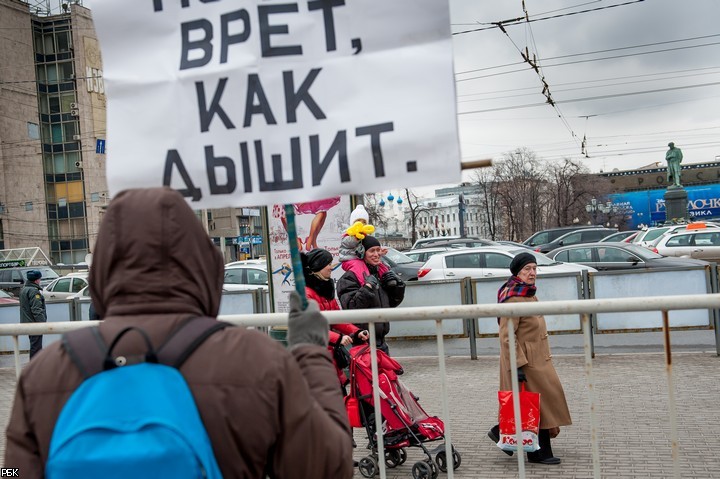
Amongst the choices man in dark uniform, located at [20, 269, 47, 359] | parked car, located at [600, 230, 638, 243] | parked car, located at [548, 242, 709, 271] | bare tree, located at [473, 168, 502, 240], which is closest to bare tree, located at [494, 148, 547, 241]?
bare tree, located at [473, 168, 502, 240]

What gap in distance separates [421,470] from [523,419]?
84 cm

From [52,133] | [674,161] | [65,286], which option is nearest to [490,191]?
[674,161]

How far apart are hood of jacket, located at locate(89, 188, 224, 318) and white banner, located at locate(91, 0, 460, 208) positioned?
0.83 metres

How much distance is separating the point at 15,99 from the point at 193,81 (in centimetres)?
6379

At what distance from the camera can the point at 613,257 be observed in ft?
62.2

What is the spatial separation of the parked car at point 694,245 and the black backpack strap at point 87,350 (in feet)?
81.5

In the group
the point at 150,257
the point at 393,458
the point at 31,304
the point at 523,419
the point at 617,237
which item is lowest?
the point at 393,458

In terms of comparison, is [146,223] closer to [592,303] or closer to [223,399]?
[223,399]

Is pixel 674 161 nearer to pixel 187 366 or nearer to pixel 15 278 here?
pixel 15 278

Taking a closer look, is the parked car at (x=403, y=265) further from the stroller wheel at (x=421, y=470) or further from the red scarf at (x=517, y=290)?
the stroller wheel at (x=421, y=470)

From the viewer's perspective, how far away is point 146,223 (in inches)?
71.7

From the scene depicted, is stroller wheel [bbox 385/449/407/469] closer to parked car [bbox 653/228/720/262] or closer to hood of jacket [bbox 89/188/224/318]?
hood of jacket [bbox 89/188/224/318]

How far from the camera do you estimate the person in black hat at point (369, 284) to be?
6273 millimetres

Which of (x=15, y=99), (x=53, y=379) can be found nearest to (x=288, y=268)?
(x=53, y=379)
